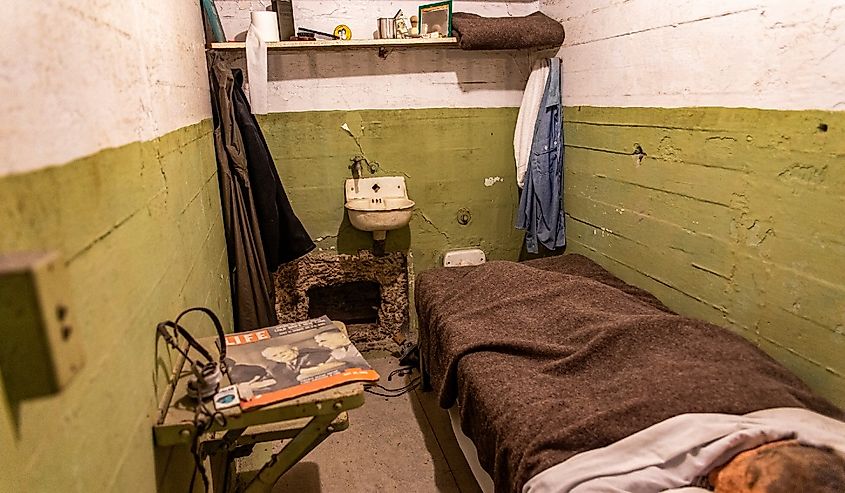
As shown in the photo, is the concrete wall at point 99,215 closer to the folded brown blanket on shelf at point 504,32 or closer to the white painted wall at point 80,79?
the white painted wall at point 80,79

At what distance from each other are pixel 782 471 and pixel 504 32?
2.44 m

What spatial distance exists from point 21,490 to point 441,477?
1.83 m

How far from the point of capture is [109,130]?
1.06 meters

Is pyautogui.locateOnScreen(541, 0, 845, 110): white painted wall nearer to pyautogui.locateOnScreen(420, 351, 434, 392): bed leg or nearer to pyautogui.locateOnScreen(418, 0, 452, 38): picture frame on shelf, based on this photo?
pyautogui.locateOnScreen(418, 0, 452, 38): picture frame on shelf

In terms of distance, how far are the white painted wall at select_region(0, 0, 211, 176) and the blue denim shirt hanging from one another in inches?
79.2

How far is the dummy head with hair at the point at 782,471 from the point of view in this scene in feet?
3.61

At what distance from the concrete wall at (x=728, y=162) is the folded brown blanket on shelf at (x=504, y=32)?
0.20m

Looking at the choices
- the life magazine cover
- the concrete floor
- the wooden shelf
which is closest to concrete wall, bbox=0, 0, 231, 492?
the life magazine cover

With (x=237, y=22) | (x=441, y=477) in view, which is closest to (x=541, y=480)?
(x=441, y=477)

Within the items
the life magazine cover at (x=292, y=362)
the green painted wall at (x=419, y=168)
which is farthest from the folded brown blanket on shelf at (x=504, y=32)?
the life magazine cover at (x=292, y=362)

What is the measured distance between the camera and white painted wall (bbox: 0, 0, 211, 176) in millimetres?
705

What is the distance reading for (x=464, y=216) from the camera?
3449mm

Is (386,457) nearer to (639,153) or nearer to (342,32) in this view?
(639,153)

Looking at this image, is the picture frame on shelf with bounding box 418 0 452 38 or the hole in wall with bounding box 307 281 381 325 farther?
the hole in wall with bounding box 307 281 381 325
